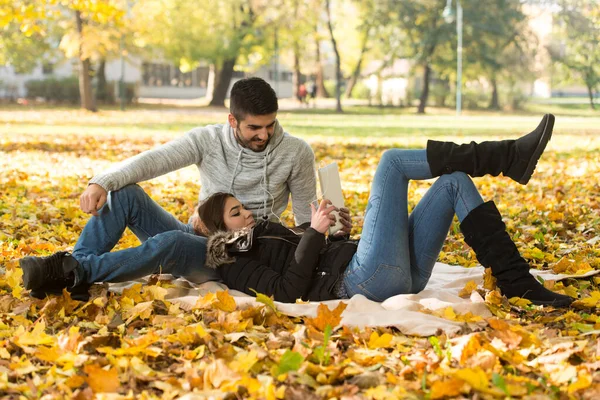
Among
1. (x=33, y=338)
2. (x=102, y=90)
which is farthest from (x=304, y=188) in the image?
(x=102, y=90)

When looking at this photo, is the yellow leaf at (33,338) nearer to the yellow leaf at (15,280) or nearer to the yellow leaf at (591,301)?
the yellow leaf at (15,280)

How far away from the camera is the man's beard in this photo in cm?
499

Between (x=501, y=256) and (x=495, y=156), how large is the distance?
0.50 meters

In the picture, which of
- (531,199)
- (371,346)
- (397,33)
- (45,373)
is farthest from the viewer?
(397,33)

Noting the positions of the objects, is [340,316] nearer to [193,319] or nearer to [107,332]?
[193,319]

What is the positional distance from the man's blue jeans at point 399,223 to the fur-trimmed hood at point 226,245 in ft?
1.83

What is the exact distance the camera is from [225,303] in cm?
404

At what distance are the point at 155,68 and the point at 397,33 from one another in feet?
67.5

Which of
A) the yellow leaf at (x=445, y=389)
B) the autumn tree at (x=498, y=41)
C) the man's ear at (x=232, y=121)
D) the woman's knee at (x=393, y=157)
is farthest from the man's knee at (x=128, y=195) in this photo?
the autumn tree at (x=498, y=41)

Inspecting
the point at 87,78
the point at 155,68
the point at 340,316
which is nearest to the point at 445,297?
the point at 340,316

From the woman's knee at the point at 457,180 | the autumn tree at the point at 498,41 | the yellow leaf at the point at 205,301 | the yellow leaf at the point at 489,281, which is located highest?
the autumn tree at the point at 498,41

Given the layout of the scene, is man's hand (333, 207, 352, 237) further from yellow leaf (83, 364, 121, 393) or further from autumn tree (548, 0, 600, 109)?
autumn tree (548, 0, 600, 109)

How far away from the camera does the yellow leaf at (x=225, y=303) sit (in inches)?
159

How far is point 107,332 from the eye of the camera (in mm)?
3777
